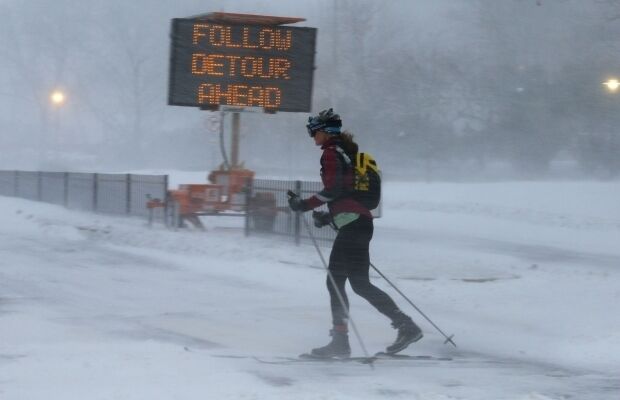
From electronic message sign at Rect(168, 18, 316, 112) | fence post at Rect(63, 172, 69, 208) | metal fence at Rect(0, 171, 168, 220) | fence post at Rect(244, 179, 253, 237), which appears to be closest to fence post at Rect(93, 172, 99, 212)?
metal fence at Rect(0, 171, 168, 220)

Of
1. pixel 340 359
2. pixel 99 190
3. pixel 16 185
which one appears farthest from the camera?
pixel 16 185

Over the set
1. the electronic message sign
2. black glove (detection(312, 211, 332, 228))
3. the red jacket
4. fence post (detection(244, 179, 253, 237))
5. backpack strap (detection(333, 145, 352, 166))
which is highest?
the electronic message sign

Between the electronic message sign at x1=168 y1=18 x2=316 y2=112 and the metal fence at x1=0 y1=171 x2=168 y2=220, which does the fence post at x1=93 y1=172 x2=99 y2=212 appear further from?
the electronic message sign at x1=168 y1=18 x2=316 y2=112

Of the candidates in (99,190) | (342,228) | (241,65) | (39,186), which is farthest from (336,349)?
(39,186)

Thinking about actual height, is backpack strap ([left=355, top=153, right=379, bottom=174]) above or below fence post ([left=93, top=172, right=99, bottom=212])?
above

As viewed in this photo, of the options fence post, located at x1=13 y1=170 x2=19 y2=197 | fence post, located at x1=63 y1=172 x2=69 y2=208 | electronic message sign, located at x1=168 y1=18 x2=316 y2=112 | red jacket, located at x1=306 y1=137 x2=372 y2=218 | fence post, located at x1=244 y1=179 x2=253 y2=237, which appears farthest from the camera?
fence post, located at x1=13 y1=170 x2=19 y2=197

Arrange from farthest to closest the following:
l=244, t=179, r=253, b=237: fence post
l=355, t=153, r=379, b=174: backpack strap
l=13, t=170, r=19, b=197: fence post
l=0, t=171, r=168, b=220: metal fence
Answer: l=13, t=170, r=19, b=197: fence post < l=0, t=171, r=168, b=220: metal fence < l=244, t=179, r=253, b=237: fence post < l=355, t=153, r=379, b=174: backpack strap

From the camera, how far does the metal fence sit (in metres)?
22.7

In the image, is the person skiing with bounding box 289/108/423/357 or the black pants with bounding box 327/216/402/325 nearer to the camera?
the person skiing with bounding box 289/108/423/357

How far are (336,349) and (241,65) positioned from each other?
1150 centimetres

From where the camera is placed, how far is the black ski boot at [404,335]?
8.32m

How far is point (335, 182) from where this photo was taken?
816 cm

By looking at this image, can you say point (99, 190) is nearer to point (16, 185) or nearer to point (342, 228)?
point (16, 185)

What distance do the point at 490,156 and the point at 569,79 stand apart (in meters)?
5.85
